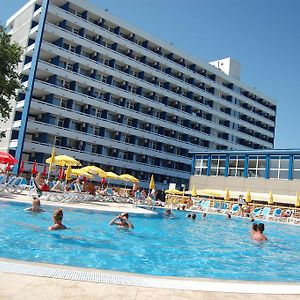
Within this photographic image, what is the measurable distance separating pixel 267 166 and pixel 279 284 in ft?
131

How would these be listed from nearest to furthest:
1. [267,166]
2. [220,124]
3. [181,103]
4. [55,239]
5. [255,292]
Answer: [255,292] < [55,239] < [267,166] < [181,103] < [220,124]

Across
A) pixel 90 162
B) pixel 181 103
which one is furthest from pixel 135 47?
pixel 90 162

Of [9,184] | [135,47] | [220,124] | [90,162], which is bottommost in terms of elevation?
[9,184]

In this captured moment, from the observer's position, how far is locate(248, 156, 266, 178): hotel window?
44.7 meters

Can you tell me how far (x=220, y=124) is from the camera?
70.9 meters

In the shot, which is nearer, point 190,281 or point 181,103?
point 190,281

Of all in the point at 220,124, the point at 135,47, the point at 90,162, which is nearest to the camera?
the point at 90,162

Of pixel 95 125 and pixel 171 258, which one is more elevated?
pixel 95 125

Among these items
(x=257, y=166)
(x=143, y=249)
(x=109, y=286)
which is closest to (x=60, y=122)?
(x=257, y=166)

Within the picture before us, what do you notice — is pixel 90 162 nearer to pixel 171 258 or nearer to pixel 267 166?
pixel 267 166

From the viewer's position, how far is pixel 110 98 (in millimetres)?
54125

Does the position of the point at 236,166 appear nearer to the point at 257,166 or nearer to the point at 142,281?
the point at 257,166

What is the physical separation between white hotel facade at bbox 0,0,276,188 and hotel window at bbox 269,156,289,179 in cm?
2048

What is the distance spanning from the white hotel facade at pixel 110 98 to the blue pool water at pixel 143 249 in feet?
100
